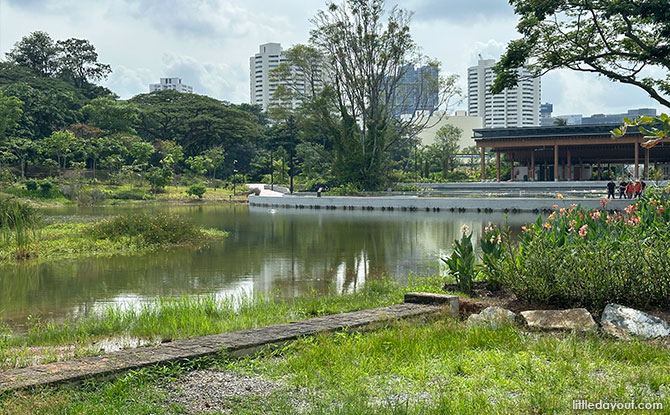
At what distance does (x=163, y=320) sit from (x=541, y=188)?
43.0 meters

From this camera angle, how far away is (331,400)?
3.96 metres

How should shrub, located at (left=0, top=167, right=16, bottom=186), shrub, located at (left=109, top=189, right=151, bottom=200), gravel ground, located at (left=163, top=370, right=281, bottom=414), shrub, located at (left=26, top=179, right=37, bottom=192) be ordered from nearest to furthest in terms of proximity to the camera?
gravel ground, located at (left=163, top=370, right=281, bottom=414) → shrub, located at (left=0, top=167, right=16, bottom=186) → shrub, located at (left=26, top=179, right=37, bottom=192) → shrub, located at (left=109, top=189, right=151, bottom=200)

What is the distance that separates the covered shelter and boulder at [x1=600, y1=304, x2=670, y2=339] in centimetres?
4355

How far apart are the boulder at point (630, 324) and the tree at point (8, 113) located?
2169 inches

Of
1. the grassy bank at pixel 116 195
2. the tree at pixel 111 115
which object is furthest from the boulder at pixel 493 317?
the tree at pixel 111 115

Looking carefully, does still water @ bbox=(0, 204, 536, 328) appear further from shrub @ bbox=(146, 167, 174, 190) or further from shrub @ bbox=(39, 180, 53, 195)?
shrub @ bbox=(146, 167, 174, 190)

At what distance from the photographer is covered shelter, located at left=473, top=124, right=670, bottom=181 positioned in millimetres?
49959

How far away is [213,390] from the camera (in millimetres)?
4250

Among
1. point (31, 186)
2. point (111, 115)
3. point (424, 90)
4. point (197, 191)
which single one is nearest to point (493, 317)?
point (424, 90)

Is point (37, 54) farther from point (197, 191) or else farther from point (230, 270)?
point (230, 270)

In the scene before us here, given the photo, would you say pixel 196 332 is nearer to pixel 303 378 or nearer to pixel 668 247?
pixel 303 378

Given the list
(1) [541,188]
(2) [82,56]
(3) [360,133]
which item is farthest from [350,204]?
(2) [82,56]

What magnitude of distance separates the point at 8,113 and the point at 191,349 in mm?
55050

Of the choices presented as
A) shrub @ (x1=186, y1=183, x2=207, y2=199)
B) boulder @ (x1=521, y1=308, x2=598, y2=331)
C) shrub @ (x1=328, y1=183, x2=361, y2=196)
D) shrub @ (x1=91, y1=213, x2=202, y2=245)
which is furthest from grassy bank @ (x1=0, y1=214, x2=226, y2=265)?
shrub @ (x1=186, y1=183, x2=207, y2=199)
